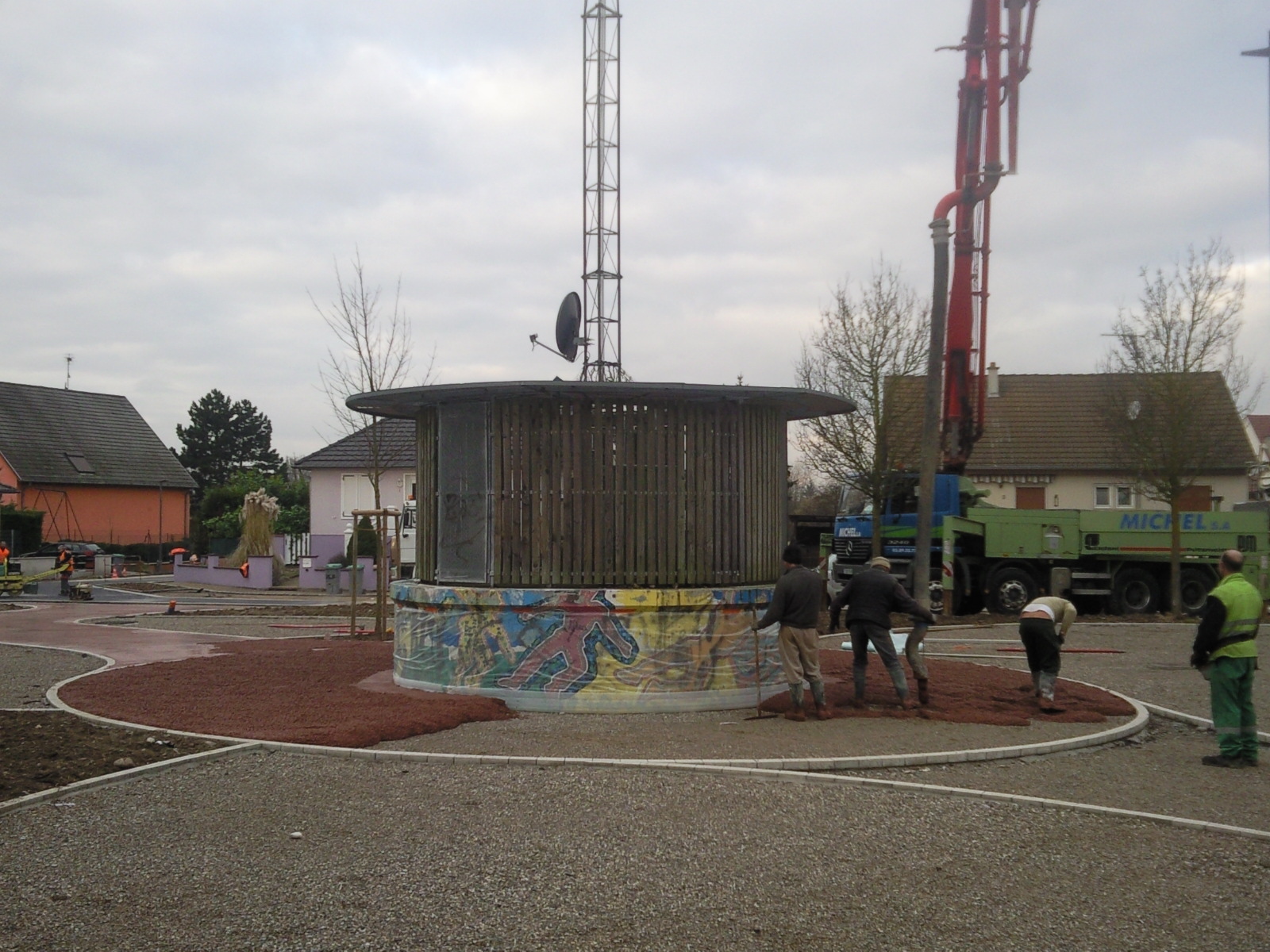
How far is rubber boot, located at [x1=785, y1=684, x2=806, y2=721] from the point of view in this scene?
10.6m

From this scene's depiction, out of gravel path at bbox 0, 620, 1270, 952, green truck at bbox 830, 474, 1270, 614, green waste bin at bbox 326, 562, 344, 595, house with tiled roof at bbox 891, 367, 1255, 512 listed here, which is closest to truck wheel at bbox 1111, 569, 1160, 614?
green truck at bbox 830, 474, 1270, 614

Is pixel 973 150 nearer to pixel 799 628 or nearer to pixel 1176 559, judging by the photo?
pixel 1176 559

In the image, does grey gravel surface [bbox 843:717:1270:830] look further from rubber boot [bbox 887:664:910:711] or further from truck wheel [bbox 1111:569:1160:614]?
truck wheel [bbox 1111:569:1160:614]

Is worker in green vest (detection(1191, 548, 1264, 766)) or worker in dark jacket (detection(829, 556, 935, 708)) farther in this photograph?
worker in dark jacket (detection(829, 556, 935, 708))

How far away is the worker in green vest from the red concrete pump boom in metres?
14.2

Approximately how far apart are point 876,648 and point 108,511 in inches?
2108

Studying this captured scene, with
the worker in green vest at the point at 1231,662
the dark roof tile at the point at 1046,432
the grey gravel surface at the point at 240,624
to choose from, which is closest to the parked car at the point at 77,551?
the grey gravel surface at the point at 240,624

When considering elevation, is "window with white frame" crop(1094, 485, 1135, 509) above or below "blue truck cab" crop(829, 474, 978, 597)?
above

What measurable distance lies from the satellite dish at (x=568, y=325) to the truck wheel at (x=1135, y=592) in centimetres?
1545

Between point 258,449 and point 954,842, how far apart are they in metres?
83.9

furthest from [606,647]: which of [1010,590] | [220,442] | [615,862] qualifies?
[220,442]

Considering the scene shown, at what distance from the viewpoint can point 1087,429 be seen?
4228cm

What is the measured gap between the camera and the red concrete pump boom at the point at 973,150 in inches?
909

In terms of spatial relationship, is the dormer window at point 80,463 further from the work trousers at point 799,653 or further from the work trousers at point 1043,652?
the work trousers at point 1043,652
